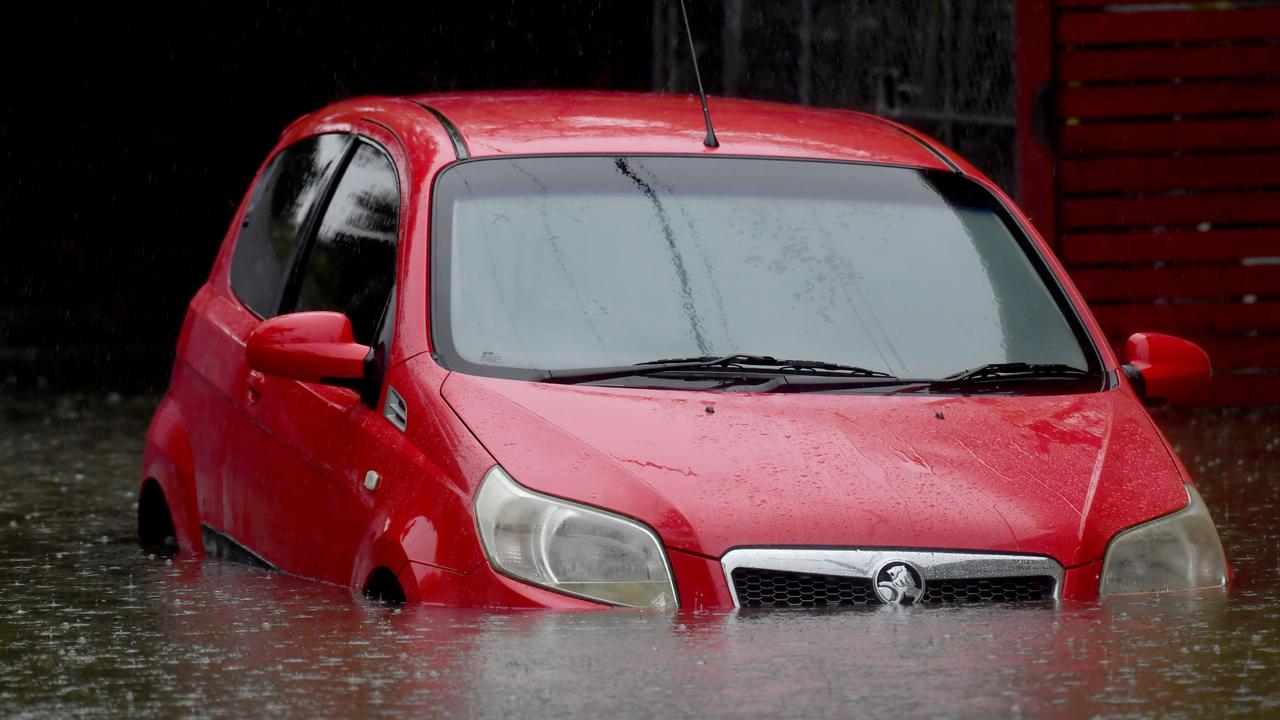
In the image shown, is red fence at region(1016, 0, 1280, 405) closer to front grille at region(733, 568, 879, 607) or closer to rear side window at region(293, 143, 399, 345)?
rear side window at region(293, 143, 399, 345)

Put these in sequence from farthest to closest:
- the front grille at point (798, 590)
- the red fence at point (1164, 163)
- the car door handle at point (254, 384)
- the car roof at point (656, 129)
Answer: the red fence at point (1164, 163) < the car door handle at point (254, 384) < the car roof at point (656, 129) < the front grille at point (798, 590)

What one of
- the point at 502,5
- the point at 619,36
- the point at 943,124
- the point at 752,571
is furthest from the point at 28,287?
the point at 752,571

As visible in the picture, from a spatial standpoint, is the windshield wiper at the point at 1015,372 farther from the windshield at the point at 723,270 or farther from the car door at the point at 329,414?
the car door at the point at 329,414

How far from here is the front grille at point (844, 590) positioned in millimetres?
4992

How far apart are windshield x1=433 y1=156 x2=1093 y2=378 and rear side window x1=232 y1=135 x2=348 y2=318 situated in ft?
3.47

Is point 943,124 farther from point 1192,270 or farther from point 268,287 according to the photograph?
point 268,287

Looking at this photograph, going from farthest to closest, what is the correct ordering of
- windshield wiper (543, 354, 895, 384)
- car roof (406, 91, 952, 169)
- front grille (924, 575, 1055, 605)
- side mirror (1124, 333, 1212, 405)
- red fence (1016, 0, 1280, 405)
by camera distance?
red fence (1016, 0, 1280, 405), car roof (406, 91, 952, 169), side mirror (1124, 333, 1212, 405), windshield wiper (543, 354, 895, 384), front grille (924, 575, 1055, 605)

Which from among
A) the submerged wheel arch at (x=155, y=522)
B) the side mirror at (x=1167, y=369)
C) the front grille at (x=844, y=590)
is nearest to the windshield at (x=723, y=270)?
the side mirror at (x=1167, y=369)

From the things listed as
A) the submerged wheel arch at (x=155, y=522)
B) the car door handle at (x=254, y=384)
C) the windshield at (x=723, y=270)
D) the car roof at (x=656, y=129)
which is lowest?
the submerged wheel arch at (x=155, y=522)

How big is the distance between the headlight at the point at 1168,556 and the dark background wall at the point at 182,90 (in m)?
8.91

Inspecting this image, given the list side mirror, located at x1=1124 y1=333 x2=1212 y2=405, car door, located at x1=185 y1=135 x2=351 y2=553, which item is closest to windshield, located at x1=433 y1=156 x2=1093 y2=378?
side mirror, located at x1=1124 y1=333 x2=1212 y2=405

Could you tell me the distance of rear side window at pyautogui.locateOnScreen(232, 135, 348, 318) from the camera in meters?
7.03

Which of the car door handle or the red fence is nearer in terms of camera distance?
the car door handle

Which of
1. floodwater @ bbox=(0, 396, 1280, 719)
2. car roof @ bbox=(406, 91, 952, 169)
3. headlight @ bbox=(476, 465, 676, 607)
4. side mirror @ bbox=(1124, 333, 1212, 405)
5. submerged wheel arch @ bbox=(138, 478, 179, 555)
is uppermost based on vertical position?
car roof @ bbox=(406, 91, 952, 169)
